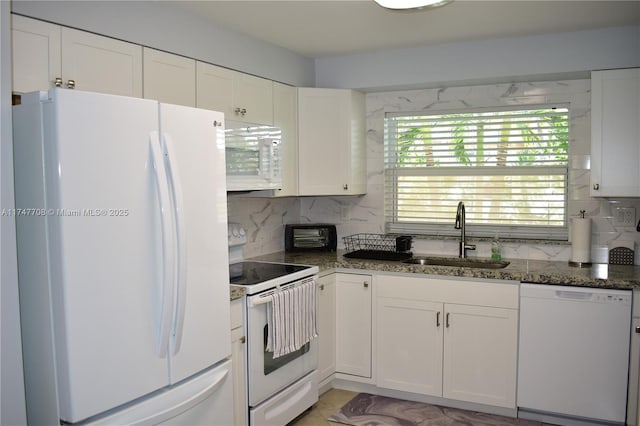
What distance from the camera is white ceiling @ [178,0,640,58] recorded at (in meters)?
2.89

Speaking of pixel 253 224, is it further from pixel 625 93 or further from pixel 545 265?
pixel 625 93

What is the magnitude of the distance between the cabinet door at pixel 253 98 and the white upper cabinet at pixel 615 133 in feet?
6.62

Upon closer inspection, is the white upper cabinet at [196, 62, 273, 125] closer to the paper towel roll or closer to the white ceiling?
the white ceiling

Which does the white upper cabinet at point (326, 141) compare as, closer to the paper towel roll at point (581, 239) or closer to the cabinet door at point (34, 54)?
the paper towel roll at point (581, 239)

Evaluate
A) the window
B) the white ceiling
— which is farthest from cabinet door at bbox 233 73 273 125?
the window

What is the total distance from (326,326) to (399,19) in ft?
6.44

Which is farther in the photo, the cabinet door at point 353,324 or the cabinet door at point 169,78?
the cabinet door at point 353,324

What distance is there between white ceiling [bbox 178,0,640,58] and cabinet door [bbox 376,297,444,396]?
1.71m

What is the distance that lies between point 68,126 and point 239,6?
1.45m

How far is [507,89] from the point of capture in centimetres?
383

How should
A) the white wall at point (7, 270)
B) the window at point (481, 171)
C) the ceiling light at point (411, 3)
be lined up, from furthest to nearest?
1. the window at point (481, 171)
2. the ceiling light at point (411, 3)
3. the white wall at point (7, 270)

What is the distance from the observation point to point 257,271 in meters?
3.26

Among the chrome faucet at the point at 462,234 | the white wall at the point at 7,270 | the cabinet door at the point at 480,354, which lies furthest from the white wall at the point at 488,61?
the white wall at the point at 7,270

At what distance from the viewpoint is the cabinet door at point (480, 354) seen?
3250mm
